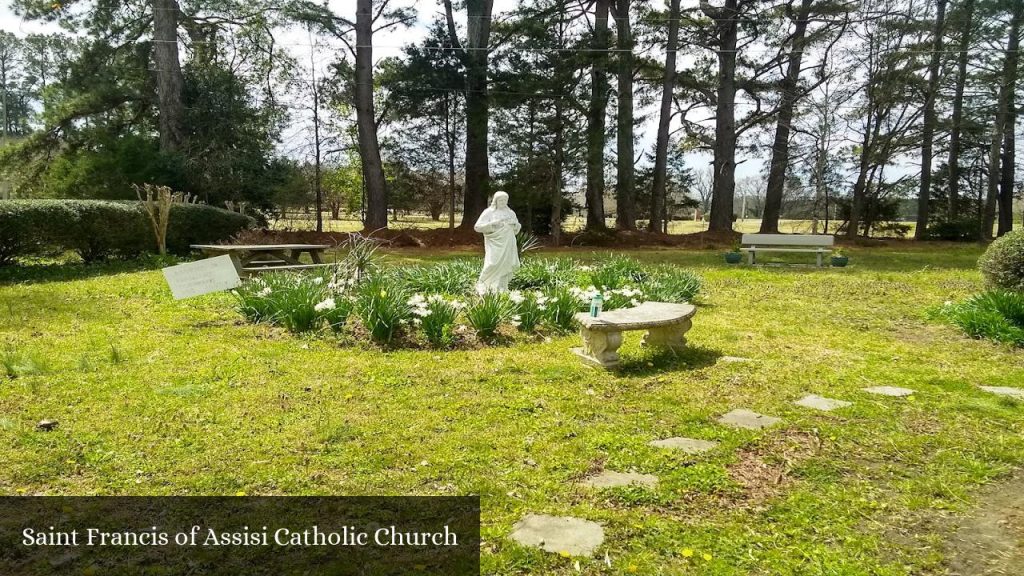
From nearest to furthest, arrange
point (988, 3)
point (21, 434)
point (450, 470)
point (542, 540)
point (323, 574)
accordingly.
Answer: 1. point (323, 574)
2. point (542, 540)
3. point (450, 470)
4. point (21, 434)
5. point (988, 3)

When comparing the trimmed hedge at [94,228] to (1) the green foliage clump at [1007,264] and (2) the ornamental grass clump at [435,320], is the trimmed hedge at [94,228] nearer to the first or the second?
(2) the ornamental grass clump at [435,320]

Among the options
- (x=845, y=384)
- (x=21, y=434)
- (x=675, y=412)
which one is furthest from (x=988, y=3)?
(x=21, y=434)

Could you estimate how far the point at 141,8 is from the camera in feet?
61.7

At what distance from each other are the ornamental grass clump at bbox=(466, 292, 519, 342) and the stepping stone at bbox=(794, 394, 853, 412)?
2.79 meters

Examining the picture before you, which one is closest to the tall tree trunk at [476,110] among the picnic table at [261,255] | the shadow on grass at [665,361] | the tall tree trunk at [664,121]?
the tall tree trunk at [664,121]

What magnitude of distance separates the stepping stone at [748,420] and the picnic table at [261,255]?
24.0 feet

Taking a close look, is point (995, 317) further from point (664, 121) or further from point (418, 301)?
point (664, 121)

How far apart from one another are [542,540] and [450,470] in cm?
75

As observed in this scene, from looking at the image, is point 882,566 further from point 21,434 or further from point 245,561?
point 21,434

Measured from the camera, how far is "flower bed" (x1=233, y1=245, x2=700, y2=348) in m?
5.67

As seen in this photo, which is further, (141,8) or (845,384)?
(141,8)

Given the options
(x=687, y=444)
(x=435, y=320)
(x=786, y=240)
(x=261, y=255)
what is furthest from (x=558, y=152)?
(x=687, y=444)

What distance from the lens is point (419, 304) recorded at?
19.1 feet

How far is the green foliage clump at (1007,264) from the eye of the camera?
22.1 feet
